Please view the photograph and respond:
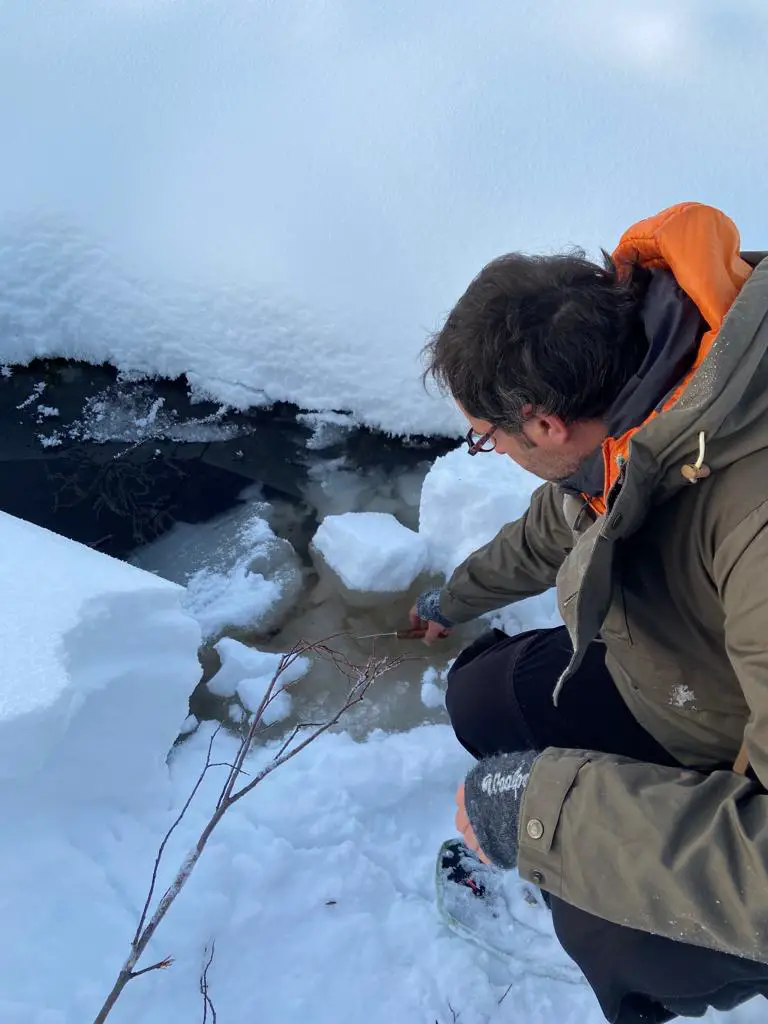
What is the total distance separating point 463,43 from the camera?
4.11 m

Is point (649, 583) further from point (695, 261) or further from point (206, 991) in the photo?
point (206, 991)

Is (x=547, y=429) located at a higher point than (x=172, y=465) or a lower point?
higher

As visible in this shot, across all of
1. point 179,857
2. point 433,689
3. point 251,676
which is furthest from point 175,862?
point 433,689

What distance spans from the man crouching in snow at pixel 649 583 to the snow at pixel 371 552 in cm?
118

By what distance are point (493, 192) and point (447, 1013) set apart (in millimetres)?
3618

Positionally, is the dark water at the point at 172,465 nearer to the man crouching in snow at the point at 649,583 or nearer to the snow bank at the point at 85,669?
the snow bank at the point at 85,669

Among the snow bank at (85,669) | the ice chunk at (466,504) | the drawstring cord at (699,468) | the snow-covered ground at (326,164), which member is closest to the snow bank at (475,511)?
the ice chunk at (466,504)

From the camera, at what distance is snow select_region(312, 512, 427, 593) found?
2600 mm

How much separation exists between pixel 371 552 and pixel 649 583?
58.3 inches

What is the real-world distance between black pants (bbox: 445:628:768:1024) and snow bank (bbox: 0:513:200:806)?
0.85 m

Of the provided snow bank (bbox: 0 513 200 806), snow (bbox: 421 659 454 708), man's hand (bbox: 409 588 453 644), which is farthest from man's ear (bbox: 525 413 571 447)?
snow (bbox: 421 659 454 708)

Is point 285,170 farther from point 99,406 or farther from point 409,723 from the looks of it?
point 409,723

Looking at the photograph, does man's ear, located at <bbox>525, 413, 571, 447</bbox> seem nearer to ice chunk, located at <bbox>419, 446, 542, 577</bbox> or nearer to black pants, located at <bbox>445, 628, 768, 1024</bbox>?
black pants, located at <bbox>445, 628, 768, 1024</bbox>

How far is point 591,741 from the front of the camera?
157 centimetres
